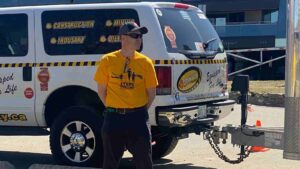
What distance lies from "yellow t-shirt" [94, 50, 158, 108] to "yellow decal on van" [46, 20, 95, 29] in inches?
84.0

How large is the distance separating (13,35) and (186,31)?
227 cm

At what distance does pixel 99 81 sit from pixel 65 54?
7.00 ft

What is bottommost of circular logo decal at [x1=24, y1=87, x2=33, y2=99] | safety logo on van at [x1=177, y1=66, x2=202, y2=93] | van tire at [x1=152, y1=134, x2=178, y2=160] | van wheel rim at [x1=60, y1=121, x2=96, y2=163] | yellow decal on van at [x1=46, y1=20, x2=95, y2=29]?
van tire at [x1=152, y1=134, x2=178, y2=160]

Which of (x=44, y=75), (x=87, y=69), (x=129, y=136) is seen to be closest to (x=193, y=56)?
(x=87, y=69)

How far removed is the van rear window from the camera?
6.88m

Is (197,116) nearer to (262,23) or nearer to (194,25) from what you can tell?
(194,25)

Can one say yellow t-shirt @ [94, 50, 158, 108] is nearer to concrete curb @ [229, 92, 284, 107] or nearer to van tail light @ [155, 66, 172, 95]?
van tail light @ [155, 66, 172, 95]

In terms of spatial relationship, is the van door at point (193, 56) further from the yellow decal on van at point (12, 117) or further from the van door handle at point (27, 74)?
the yellow decal on van at point (12, 117)

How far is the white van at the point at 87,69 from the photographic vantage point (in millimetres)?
6738

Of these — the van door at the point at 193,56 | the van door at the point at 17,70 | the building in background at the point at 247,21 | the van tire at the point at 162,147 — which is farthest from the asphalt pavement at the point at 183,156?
the building in background at the point at 247,21

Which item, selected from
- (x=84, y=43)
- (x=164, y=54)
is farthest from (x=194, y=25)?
(x=84, y=43)

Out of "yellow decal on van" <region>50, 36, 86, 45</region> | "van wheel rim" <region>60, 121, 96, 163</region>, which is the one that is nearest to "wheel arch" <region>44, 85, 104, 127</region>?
"van wheel rim" <region>60, 121, 96, 163</region>

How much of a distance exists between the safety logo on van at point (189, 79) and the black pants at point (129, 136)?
68.8 inches

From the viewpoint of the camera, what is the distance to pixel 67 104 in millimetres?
7320
